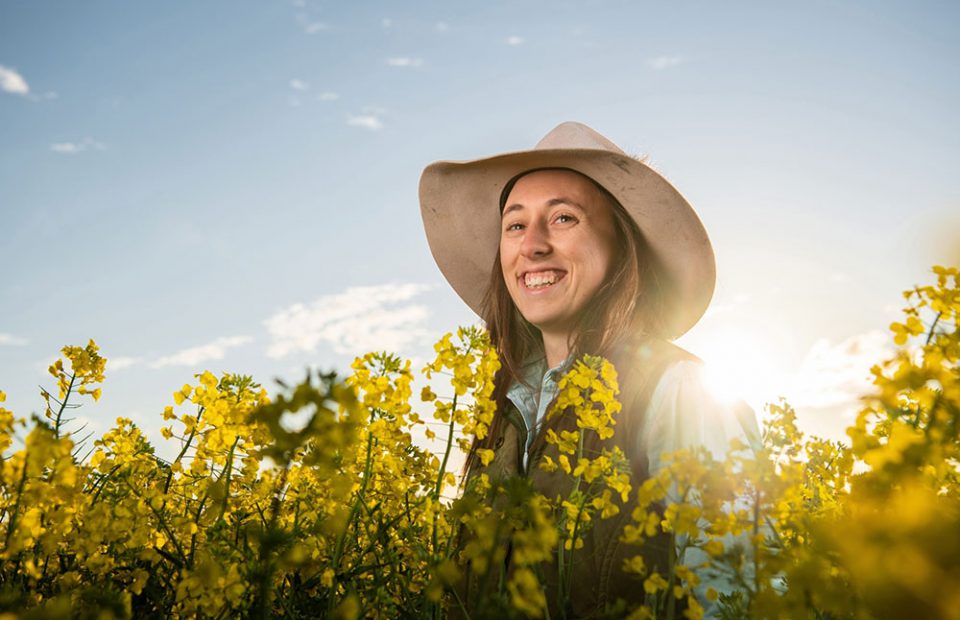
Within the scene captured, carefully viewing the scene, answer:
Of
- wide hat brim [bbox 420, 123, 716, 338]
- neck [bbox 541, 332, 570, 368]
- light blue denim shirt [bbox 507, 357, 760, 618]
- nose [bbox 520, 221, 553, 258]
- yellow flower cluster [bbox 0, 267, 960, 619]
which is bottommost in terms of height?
yellow flower cluster [bbox 0, 267, 960, 619]

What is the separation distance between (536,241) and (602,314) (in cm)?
46

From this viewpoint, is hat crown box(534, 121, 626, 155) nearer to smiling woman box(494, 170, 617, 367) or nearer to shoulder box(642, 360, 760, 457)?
smiling woman box(494, 170, 617, 367)

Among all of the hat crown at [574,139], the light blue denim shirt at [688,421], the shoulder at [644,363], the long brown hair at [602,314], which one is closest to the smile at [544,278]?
the long brown hair at [602,314]

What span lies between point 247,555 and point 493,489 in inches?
27.3

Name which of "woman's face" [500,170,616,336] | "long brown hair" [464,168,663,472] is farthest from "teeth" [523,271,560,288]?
"long brown hair" [464,168,663,472]

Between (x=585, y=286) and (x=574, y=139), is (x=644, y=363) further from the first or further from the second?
(x=574, y=139)

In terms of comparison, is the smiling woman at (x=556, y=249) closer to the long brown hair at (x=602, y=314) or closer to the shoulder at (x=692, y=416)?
the long brown hair at (x=602, y=314)

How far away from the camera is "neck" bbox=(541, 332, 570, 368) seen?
3092 mm

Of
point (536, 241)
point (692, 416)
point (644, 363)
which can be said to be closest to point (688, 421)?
point (692, 416)

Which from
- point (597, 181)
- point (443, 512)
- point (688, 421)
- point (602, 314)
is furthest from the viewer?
point (597, 181)

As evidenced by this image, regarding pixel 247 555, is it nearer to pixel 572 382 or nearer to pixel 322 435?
pixel 322 435

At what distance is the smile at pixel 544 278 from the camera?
296cm

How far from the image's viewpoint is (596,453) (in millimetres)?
1977

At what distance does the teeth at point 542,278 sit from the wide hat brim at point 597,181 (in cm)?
54
